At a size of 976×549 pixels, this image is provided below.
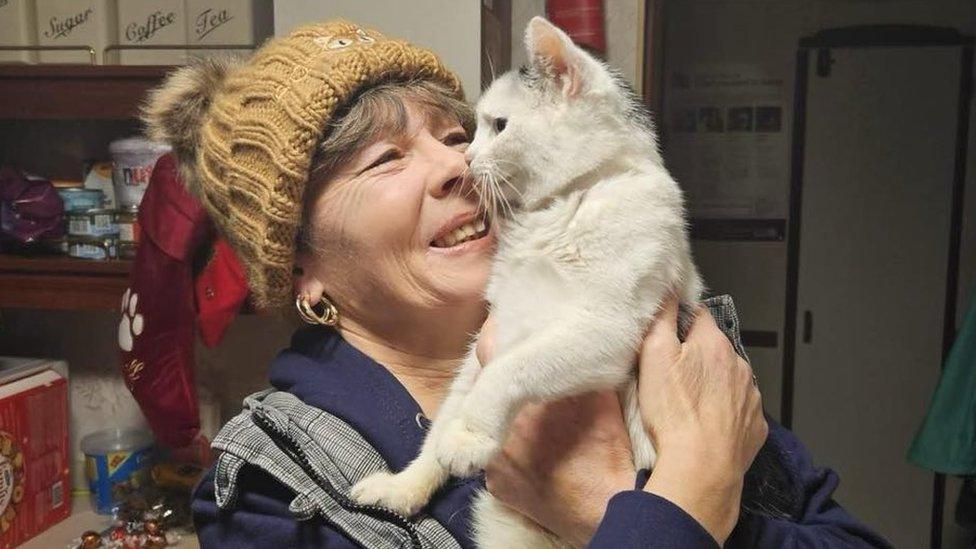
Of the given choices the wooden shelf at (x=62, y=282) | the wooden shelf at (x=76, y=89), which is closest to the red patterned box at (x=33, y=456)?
the wooden shelf at (x=62, y=282)

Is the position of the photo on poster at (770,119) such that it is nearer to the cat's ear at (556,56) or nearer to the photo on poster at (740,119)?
the photo on poster at (740,119)

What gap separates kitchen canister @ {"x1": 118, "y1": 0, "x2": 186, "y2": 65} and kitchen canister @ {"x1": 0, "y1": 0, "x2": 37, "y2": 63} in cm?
18

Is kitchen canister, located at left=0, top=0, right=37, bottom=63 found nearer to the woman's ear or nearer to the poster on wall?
the woman's ear

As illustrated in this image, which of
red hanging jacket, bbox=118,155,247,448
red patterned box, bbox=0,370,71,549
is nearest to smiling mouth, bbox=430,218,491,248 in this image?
red hanging jacket, bbox=118,155,247,448

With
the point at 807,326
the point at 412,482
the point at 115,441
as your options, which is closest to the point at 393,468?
the point at 412,482

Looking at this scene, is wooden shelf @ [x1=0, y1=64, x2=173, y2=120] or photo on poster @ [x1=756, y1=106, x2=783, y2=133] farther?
photo on poster @ [x1=756, y1=106, x2=783, y2=133]

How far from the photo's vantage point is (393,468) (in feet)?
3.24

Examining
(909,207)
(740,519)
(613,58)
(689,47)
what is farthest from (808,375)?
(740,519)

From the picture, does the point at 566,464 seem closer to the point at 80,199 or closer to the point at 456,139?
the point at 456,139

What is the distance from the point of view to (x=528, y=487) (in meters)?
0.87

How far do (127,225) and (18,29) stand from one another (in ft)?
1.44


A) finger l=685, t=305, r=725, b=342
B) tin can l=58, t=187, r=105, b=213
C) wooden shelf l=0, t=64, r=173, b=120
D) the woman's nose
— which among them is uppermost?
wooden shelf l=0, t=64, r=173, b=120

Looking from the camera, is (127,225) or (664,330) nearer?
(664,330)

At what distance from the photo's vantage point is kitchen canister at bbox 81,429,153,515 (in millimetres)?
1849
